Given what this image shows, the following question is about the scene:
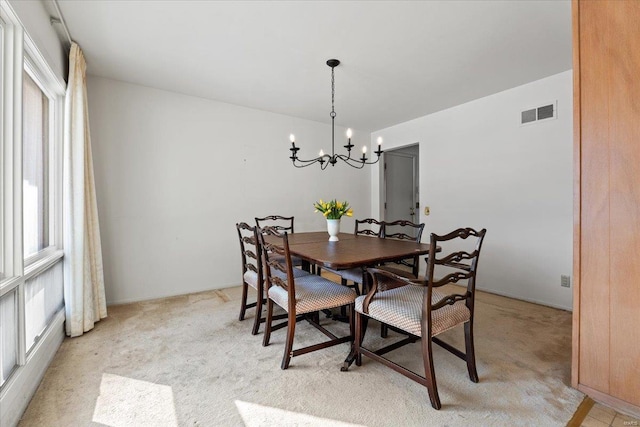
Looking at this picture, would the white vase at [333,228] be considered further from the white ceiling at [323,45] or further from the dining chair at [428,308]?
the white ceiling at [323,45]

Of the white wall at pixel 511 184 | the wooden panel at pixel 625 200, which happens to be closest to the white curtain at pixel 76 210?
the wooden panel at pixel 625 200

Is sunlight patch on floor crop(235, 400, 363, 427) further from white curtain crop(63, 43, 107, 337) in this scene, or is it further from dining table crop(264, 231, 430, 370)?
white curtain crop(63, 43, 107, 337)

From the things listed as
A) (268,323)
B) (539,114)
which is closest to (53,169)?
(268,323)

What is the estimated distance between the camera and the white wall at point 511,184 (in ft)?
9.76

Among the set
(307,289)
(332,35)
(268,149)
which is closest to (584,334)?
(307,289)

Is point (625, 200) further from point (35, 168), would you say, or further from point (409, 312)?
point (35, 168)

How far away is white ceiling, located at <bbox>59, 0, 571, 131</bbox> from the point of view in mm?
2006

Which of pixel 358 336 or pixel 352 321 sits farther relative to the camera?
pixel 352 321

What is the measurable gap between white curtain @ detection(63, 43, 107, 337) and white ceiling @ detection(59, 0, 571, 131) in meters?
0.42

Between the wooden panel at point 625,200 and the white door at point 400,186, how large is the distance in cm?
375

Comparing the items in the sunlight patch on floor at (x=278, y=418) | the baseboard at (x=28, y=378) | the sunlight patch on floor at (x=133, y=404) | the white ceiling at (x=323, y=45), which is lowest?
the sunlight patch on floor at (x=278, y=418)

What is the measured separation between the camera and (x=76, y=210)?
239 cm

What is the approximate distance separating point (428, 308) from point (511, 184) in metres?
2.68

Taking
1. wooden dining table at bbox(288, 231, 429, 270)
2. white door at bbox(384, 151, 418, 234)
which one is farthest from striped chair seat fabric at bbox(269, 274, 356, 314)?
white door at bbox(384, 151, 418, 234)
